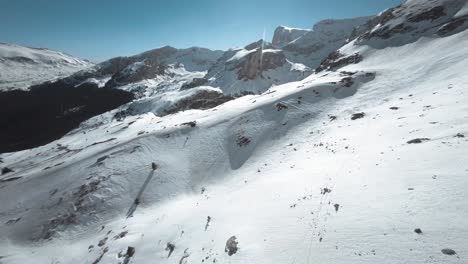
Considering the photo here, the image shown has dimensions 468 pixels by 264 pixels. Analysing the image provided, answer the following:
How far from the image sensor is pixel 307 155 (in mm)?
24406

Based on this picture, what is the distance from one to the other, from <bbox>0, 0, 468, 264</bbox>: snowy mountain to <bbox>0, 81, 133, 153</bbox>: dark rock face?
8530 centimetres

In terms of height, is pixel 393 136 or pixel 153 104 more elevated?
pixel 153 104

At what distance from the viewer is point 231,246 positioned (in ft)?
42.5

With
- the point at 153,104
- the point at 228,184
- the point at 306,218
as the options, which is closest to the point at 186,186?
the point at 228,184

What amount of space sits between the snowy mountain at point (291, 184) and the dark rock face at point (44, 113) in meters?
85.3

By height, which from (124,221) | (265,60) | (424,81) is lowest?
(124,221)

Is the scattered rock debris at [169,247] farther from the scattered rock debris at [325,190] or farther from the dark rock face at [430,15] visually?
the dark rock face at [430,15]

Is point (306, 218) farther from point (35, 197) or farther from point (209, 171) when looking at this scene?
point (35, 197)

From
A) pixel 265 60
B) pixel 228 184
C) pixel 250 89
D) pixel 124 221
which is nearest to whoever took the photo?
pixel 124 221

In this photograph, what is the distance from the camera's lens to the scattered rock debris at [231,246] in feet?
41.0

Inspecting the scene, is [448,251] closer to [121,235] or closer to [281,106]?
[121,235]

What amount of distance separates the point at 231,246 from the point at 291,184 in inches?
281

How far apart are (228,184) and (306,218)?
1464 centimetres

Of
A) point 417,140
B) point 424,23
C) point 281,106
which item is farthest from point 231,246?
point 424,23
